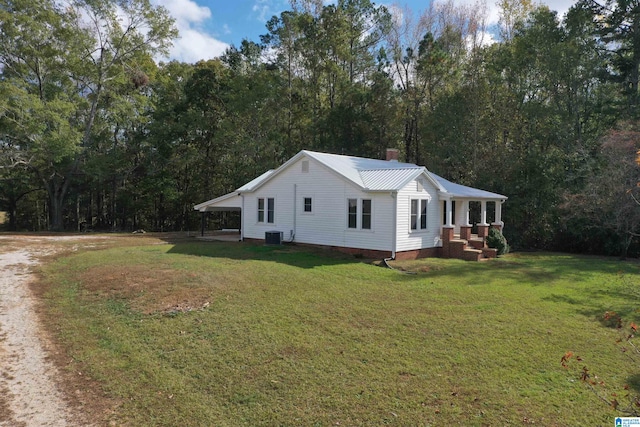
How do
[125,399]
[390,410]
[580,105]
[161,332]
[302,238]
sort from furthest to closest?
[580,105] < [302,238] < [161,332] < [125,399] < [390,410]

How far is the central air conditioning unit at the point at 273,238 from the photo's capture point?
19.2 m

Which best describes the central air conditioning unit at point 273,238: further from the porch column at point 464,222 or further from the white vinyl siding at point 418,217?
the porch column at point 464,222

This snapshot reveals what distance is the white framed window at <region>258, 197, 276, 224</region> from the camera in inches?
807

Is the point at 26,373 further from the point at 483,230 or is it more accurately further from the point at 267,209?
the point at 483,230

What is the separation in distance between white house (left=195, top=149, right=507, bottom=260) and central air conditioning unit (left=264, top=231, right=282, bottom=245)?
6 centimetres

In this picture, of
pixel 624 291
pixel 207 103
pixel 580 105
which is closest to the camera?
pixel 624 291

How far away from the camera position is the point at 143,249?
18031 millimetres

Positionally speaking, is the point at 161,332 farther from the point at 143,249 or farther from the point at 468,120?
the point at 468,120

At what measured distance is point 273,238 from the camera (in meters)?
19.2

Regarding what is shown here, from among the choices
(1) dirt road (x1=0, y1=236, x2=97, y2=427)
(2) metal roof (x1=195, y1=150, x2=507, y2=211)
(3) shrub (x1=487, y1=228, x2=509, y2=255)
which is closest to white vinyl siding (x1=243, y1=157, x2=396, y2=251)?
(2) metal roof (x1=195, y1=150, x2=507, y2=211)

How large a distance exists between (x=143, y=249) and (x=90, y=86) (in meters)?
22.1

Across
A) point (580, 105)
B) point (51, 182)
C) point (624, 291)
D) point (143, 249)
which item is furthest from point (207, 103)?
point (624, 291)

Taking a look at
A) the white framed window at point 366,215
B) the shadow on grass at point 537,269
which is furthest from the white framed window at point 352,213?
the shadow on grass at point 537,269

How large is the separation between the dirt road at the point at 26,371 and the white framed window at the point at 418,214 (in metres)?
12.7
